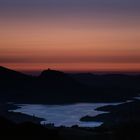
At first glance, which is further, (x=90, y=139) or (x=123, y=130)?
(x=123, y=130)

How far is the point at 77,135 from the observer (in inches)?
1812

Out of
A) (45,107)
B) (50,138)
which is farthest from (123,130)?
(45,107)

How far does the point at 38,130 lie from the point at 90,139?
8856mm

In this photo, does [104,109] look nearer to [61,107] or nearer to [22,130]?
[61,107]

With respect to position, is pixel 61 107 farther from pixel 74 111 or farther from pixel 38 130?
pixel 38 130

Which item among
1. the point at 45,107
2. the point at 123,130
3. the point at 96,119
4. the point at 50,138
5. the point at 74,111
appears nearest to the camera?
the point at 50,138

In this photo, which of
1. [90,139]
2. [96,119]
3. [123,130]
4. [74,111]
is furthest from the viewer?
[74,111]

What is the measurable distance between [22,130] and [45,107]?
6244 inches

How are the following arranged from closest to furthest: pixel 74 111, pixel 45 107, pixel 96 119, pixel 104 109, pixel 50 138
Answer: pixel 50 138, pixel 96 119, pixel 104 109, pixel 74 111, pixel 45 107

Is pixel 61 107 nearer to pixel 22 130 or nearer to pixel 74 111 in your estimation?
pixel 74 111

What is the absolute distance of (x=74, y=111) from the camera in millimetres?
179500

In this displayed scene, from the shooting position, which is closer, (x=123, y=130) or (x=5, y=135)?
(x=5, y=135)

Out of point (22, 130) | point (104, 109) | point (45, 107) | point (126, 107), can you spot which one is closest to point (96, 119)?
point (126, 107)

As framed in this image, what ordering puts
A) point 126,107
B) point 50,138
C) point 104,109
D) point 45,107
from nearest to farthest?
1. point 50,138
2. point 126,107
3. point 104,109
4. point 45,107
